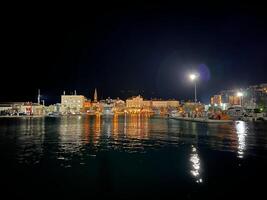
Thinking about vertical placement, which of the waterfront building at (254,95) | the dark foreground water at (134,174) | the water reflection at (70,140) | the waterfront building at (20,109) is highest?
the waterfront building at (254,95)

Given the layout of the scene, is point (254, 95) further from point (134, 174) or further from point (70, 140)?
point (134, 174)

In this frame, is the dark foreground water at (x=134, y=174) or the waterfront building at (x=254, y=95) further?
the waterfront building at (x=254, y=95)

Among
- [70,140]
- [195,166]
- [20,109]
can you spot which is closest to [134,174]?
[195,166]

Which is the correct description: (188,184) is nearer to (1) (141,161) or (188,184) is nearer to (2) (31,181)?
(1) (141,161)

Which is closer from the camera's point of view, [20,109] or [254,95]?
[254,95]

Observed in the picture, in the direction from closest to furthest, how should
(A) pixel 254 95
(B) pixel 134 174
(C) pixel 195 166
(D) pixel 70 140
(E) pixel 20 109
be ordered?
1. (B) pixel 134 174
2. (C) pixel 195 166
3. (D) pixel 70 140
4. (A) pixel 254 95
5. (E) pixel 20 109

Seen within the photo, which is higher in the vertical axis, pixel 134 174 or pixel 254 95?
pixel 254 95

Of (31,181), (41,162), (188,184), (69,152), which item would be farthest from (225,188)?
(69,152)

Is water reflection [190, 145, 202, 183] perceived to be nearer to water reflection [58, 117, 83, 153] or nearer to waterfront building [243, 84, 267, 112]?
water reflection [58, 117, 83, 153]

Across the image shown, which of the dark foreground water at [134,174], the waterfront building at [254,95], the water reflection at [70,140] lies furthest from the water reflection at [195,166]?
the waterfront building at [254,95]

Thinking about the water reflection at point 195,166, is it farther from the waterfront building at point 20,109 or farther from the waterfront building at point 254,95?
the waterfront building at point 20,109

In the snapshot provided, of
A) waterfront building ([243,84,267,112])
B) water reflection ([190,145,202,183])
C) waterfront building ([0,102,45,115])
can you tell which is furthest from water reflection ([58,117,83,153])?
waterfront building ([0,102,45,115])

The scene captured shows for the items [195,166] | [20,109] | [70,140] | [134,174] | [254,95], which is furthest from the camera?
[20,109]

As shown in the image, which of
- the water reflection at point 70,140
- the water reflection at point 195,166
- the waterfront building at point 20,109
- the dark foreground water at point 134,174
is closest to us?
the dark foreground water at point 134,174
